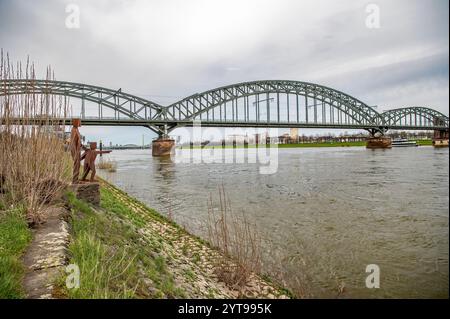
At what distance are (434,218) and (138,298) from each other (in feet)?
32.7

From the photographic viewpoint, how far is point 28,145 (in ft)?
19.8

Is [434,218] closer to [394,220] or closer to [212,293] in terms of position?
[394,220]

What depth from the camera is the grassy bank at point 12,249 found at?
3.07 m

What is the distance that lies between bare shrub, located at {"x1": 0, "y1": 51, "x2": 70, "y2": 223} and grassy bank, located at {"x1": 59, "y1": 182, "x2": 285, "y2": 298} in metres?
0.85

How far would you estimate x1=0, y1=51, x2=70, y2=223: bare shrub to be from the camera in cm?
594

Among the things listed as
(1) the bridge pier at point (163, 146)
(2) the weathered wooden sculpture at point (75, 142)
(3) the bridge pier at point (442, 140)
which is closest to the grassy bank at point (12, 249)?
(2) the weathered wooden sculpture at point (75, 142)

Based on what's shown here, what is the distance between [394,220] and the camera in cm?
948

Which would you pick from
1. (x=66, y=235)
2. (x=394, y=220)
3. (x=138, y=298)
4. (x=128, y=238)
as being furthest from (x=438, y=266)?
(x=66, y=235)

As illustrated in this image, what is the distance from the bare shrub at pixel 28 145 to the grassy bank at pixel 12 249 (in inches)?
21.3

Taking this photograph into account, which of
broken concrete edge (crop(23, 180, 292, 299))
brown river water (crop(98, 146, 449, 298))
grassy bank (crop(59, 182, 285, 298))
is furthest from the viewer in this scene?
brown river water (crop(98, 146, 449, 298))

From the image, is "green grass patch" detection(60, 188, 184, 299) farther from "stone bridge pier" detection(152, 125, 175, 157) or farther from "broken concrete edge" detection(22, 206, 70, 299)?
"stone bridge pier" detection(152, 125, 175, 157)

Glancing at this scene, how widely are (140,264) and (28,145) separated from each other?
3740 millimetres

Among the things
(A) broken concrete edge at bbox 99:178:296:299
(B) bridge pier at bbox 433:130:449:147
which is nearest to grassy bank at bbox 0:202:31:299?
(A) broken concrete edge at bbox 99:178:296:299

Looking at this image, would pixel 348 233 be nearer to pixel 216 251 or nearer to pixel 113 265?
pixel 216 251
